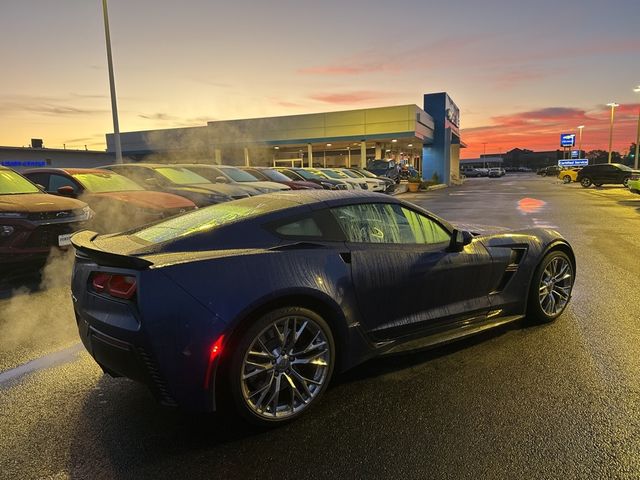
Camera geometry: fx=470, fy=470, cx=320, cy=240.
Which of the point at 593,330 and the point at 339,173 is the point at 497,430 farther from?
the point at 339,173

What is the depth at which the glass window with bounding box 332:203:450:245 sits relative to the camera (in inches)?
128

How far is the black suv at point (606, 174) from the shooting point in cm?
3027

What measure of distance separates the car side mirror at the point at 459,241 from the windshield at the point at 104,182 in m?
6.71

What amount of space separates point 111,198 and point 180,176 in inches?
129

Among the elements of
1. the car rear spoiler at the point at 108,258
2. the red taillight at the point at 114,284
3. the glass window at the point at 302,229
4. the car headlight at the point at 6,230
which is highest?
the glass window at the point at 302,229

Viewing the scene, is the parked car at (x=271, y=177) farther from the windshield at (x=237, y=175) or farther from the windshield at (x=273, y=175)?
the windshield at (x=237, y=175)

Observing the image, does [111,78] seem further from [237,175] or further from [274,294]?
[274,294]

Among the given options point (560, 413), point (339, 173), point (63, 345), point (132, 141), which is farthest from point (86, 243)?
point (132, 141)

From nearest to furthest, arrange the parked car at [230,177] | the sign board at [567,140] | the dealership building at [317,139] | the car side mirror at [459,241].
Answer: the car side mirror at [459,241]
the parked car at [230,177]
the dealership building at [317,139]
the sign board at [567,140]

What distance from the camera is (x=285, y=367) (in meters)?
2.77

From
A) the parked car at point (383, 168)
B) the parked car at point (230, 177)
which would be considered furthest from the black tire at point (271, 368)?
the parked car at point (383, 168)

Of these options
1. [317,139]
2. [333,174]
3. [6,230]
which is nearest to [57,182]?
[6,230]

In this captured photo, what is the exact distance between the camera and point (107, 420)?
284cm

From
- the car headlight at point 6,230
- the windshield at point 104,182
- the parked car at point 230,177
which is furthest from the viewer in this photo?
the parked car at point 230,177
